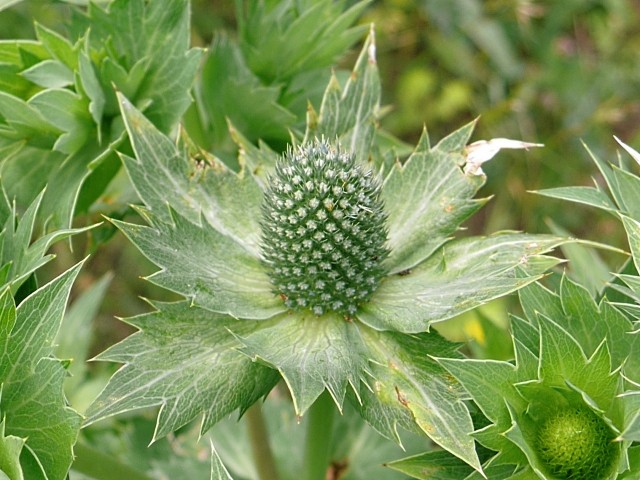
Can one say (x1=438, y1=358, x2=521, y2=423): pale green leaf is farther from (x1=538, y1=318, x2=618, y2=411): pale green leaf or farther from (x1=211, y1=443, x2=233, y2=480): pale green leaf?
(x1=211, y1=443, x2=233, y2=480): pale green leaf

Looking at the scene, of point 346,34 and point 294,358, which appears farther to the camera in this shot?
point 346,34

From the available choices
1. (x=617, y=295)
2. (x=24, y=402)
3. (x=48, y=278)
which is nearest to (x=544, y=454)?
(x=617, y=295)

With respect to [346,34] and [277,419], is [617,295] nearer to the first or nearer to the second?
[346,34]

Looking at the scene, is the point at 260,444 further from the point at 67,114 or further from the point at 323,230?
the point at 67,114

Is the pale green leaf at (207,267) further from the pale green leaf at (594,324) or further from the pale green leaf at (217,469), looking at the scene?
the pale green leaf at (594,324)

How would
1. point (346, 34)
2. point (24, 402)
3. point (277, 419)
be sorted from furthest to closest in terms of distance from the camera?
point (277, 419)
point (346, 34)
point (24, 402)

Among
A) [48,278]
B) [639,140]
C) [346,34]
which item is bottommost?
[639,140]

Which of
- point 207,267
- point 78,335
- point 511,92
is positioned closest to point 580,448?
point 207,267
